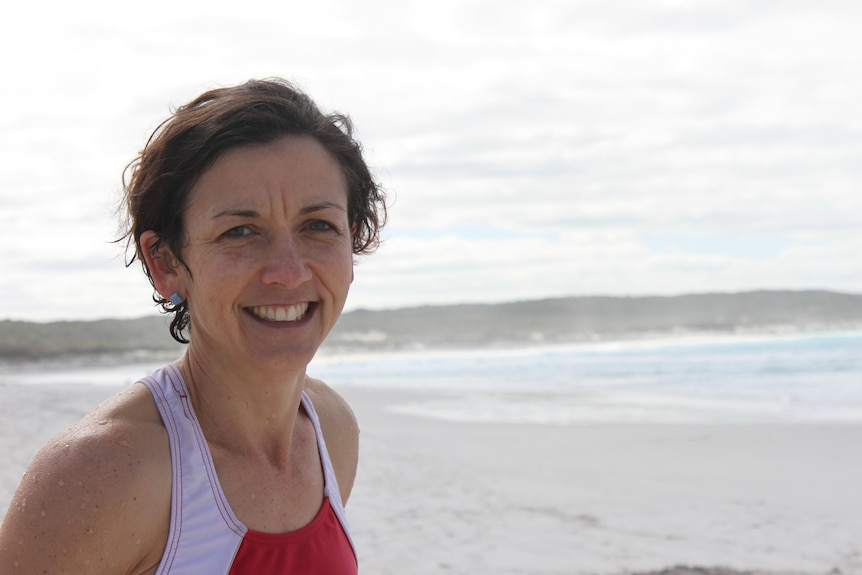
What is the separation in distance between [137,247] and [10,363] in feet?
136

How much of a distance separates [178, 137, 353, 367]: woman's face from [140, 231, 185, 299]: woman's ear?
0.15ft

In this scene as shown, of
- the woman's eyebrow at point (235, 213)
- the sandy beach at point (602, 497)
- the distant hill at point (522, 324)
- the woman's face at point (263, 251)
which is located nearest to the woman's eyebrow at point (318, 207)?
the woman's face at point (263, 251)

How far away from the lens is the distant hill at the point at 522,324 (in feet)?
174

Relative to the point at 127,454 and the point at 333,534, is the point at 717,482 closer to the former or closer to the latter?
the point at 333,534

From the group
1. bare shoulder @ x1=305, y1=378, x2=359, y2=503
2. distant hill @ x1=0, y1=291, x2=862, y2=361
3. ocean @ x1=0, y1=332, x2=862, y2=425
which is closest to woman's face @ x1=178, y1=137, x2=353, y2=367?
bare shoulder @ x1=305, y1=378, x2=359, y2=503

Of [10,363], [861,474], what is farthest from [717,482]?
[10,363]

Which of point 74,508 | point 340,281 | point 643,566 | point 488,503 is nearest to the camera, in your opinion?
point 74,508

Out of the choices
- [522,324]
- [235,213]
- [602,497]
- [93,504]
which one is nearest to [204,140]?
[235,213]

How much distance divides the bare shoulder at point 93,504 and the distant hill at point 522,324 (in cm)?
4293

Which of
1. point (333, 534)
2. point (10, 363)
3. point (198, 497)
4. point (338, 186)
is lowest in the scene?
point (10, 363)

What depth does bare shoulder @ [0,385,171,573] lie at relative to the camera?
4.91 ft

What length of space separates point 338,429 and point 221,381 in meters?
0.54

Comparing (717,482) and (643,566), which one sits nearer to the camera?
(643,566)

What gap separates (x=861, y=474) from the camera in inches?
314
